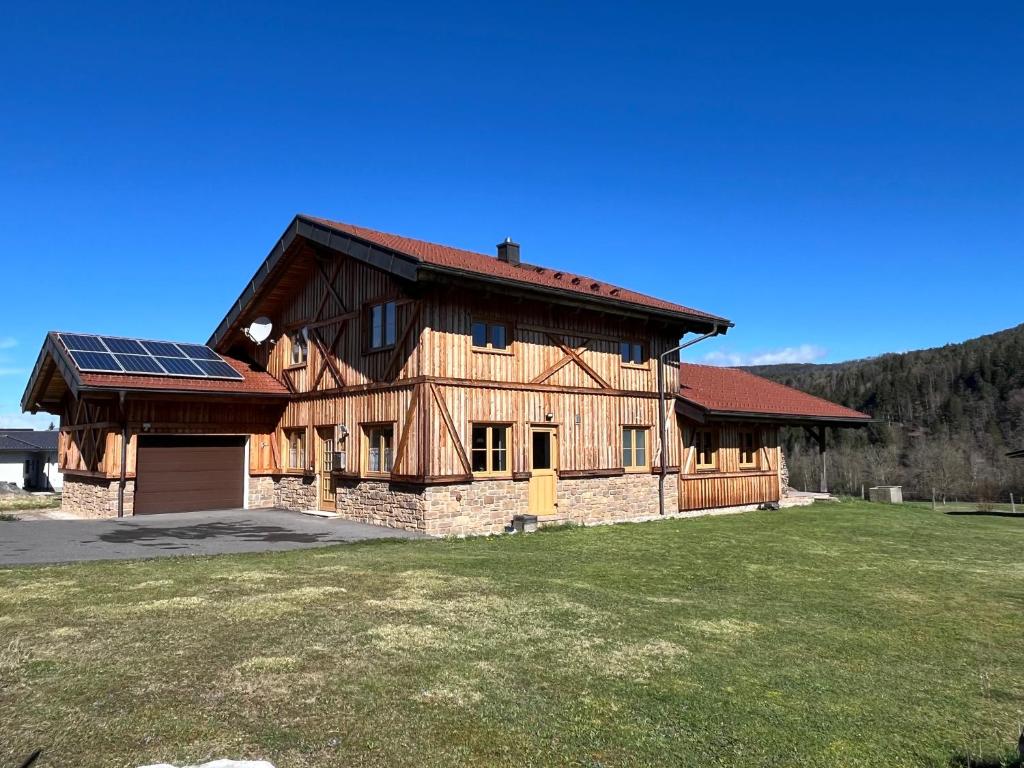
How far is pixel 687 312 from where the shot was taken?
65.2 ft

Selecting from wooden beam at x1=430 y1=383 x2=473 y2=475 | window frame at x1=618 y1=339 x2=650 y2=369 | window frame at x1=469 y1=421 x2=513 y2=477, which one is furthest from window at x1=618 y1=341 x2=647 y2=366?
wooden beam at x1=430 y1=383 x2=473 y2=475

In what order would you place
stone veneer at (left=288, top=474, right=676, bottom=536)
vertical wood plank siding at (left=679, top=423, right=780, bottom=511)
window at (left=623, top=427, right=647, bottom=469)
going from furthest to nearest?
vertical wood plank siding at (left=679, top=423, right=780, bottom=511), window at (left=623, top=427, right=647, bottom=469), stone veneer at (left=288, top=474, right=676, bottom=536)

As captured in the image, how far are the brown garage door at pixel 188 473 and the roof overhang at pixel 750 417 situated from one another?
12.5m

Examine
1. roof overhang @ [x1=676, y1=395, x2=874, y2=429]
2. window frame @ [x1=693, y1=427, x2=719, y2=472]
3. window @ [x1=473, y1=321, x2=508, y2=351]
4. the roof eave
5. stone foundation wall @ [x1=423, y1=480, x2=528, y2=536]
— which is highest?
the roof eave

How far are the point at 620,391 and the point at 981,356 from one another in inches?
3488

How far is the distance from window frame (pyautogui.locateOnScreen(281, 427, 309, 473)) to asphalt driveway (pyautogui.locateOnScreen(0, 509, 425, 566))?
1.39m

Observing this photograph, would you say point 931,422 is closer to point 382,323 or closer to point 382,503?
point 382,323

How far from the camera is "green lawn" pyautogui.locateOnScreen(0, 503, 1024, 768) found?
422 centimetres

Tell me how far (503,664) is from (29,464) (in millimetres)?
46770

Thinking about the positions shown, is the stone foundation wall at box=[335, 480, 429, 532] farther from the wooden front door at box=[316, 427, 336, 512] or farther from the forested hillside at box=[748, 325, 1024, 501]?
the forested hillside at box=[748, 325, 1024, 501]

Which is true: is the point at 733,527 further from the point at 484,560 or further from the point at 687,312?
the point at 484,560

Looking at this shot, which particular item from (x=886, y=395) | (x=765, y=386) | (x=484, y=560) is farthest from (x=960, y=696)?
(x=886, y=395)

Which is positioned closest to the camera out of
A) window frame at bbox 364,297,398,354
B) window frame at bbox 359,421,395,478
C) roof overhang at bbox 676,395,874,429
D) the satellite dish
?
window frame at bbox 359,421,395,478

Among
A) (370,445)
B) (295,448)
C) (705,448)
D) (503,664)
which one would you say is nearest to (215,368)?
(295,448)
